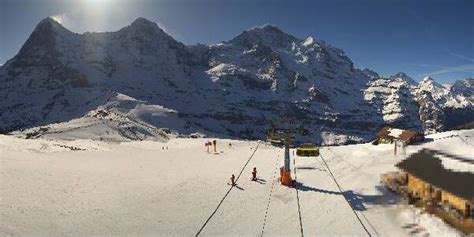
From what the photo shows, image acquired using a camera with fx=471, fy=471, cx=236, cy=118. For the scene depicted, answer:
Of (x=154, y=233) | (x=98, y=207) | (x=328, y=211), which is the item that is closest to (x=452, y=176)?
(x=328, y=211)

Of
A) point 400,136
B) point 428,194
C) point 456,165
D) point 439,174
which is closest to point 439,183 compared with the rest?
point 428,194

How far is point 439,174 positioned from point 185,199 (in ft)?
65.7

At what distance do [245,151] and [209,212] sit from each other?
1383 inches

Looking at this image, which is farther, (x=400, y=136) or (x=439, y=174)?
(x=400, y=136)

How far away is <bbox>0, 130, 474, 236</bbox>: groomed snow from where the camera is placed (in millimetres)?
31156

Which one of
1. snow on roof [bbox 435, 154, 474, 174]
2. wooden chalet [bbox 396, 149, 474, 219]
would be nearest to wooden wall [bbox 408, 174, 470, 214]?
wooden chalet [bbox 396, 149, 474, 219]

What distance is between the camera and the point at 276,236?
30.8 metres

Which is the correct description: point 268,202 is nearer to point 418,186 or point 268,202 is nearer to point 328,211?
point 328,211

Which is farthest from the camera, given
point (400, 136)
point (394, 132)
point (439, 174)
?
point (394, 132)

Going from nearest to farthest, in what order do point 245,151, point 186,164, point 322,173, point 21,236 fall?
point 21,236
point 322,173
point 186,164
point 245,151

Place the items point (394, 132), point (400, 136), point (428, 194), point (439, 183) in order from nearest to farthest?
point (439, 183), point (428, 194), point (400, 136), point (394, 132)

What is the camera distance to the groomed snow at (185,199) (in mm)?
31156

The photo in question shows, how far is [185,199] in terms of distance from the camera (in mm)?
38688

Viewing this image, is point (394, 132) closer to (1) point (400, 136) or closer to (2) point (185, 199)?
(1) point (400, 136)
